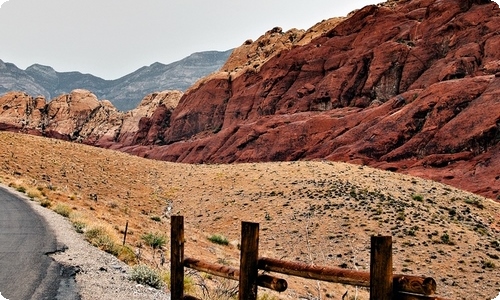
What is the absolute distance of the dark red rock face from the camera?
129ft

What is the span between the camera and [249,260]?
5.34m

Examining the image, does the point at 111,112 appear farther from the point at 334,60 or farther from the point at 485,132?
the point at 485,132

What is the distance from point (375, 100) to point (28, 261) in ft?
183

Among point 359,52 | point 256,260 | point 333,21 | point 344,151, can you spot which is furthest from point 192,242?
point 333,21

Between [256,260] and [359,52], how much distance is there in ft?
218

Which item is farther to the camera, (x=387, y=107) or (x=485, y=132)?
(x=387, y=107)

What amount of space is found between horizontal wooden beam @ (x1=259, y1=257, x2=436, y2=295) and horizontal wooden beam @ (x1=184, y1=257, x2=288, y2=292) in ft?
0.45

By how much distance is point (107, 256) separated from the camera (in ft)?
36.3

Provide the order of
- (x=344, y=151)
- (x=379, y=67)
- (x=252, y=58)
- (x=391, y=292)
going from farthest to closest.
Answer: (x=252, y=58) < (x=379, y=67) < (x=344, y=151) < (x=391, y=292)

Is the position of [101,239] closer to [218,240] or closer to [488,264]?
[218,240]

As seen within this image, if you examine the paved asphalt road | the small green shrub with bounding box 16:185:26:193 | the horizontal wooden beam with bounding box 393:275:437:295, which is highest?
the horizontal wooden beam with bounding box 393:275:437:295

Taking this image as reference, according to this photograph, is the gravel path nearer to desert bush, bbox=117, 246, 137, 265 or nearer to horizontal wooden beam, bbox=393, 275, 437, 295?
desert bush, bbox=117, 246, 137, 265

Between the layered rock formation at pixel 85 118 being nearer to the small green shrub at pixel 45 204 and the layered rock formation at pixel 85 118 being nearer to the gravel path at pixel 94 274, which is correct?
the small green shrub at pixel 45 204

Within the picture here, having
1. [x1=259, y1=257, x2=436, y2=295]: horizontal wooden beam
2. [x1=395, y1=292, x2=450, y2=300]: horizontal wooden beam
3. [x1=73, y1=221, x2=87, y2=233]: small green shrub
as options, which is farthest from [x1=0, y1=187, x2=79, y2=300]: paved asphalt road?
[x1=395, y1=292, x2=450, y2=300]: horizontal wooden beam
